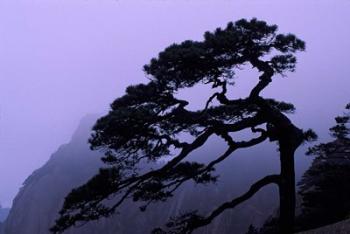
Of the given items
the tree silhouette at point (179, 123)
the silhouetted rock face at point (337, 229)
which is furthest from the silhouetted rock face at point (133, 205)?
the tree silhouette at point (179, 123)

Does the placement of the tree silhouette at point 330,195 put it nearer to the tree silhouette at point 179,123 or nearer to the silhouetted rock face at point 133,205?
the tree silhouette at point 179,123

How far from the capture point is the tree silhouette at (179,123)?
352 inches

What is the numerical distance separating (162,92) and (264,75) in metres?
2.83

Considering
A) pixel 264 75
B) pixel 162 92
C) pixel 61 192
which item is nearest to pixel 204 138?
pixel 162 92

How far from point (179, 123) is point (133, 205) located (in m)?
46.1

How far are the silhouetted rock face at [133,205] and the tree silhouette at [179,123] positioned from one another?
3434 centimetres

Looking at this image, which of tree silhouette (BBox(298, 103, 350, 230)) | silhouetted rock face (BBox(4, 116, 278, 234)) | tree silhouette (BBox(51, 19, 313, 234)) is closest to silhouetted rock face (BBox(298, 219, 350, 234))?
tree silhouette (BBox(51, 19, 313, 234))

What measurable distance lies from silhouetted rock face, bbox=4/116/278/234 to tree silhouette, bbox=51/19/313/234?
113ft

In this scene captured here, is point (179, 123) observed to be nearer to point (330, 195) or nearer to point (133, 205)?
point (330, 195)

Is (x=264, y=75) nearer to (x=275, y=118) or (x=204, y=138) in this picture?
(x=275, y=118)

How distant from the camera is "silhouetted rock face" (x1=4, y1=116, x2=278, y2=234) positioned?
4469 cm

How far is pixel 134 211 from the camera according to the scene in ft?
171

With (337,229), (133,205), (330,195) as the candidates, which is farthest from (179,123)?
(133,205)

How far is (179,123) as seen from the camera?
9820mm
